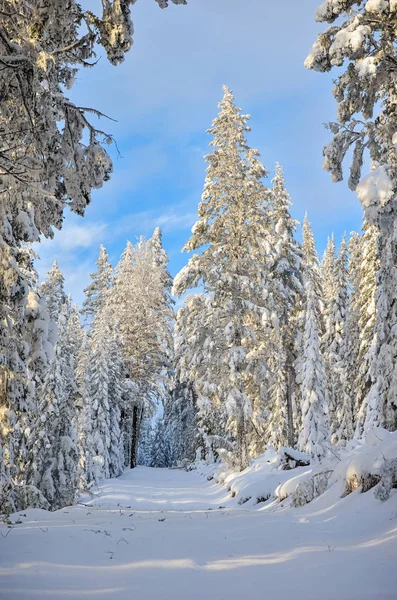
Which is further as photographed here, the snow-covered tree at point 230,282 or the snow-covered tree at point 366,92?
the snow-covered tree at point 230,282

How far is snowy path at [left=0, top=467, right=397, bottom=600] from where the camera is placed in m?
3.63

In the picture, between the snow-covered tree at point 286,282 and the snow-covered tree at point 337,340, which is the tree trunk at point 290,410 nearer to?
the snow-covered tree at point 286,282

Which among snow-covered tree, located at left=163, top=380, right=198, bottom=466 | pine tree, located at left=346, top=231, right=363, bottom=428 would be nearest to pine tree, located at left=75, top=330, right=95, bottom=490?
snow-covered tree, located at left=163, top=380, right=198, bottom=466

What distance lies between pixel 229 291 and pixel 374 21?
1040 centimetres

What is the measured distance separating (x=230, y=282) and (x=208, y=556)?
12275mm

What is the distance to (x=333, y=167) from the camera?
8.92 meters

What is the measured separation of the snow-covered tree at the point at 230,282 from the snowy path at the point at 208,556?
9.03m

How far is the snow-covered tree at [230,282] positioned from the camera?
1608 cm

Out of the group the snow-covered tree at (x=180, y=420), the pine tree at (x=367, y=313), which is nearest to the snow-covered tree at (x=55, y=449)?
the pine tree at (x=367, y=313)

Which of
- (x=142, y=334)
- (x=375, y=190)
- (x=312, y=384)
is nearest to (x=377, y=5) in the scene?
(x=375, y=190)

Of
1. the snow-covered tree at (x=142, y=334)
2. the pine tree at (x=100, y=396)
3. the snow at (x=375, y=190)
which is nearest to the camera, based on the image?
the snow at (x=375, y=190)

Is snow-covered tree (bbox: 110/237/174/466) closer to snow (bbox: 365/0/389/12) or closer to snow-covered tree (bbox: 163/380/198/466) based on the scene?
snow-covered tree (bbox: 163/380/198/466)

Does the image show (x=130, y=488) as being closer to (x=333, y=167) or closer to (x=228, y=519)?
(x=228, y=519)

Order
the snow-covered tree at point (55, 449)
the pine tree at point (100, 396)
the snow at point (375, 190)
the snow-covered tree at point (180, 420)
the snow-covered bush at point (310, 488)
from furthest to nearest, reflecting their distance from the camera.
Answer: the snow-covered tree at point (180, 420) → the pine tree at point (100, 396) → the snow-covered tree at point (55, 449) → the snow-covered bush at point (310, 488) → the snow at point (375, 190)
